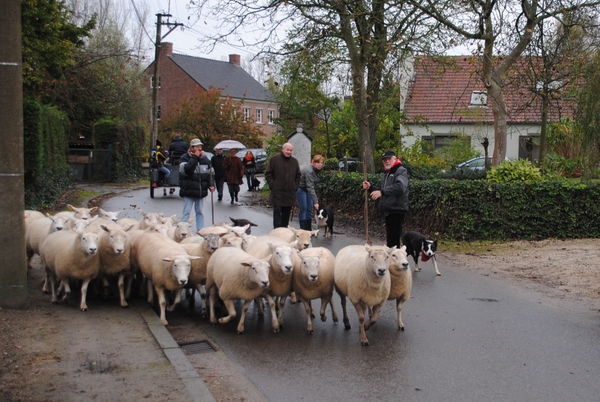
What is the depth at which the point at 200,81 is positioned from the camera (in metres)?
65.2

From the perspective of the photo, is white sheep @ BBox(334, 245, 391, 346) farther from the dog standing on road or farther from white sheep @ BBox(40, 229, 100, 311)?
the dog standing on road

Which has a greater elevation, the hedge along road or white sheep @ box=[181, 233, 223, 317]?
white sheep @ box=[181, 233, 223, 317]

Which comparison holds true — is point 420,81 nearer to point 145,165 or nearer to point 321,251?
point 145,165

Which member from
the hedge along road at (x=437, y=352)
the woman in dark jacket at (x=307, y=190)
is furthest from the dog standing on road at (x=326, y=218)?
the hedge along road at (x=437, y=352)

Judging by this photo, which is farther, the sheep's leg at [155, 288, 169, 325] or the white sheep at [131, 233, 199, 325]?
the white sheep at [131, 233, 199, 325]

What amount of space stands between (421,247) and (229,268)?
15.9ft

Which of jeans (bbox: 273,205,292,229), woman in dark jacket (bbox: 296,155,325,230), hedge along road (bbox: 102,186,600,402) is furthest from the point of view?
woman in dark jacket (bbox: 296,155,325,230)

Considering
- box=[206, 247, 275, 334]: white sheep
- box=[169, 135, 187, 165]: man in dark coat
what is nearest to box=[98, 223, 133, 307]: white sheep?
box=[206, 247, 275, 334]: white sheep

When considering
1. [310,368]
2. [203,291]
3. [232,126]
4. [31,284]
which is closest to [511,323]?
[310,368]

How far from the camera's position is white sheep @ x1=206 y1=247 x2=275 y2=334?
7974mm

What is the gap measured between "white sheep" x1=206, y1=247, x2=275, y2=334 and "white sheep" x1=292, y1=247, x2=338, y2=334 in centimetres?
43

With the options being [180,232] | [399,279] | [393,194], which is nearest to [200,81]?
[180,232]

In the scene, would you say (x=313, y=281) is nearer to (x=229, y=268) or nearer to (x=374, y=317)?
(x=374, y=317)

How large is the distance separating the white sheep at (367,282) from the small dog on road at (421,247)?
12.6 ft
